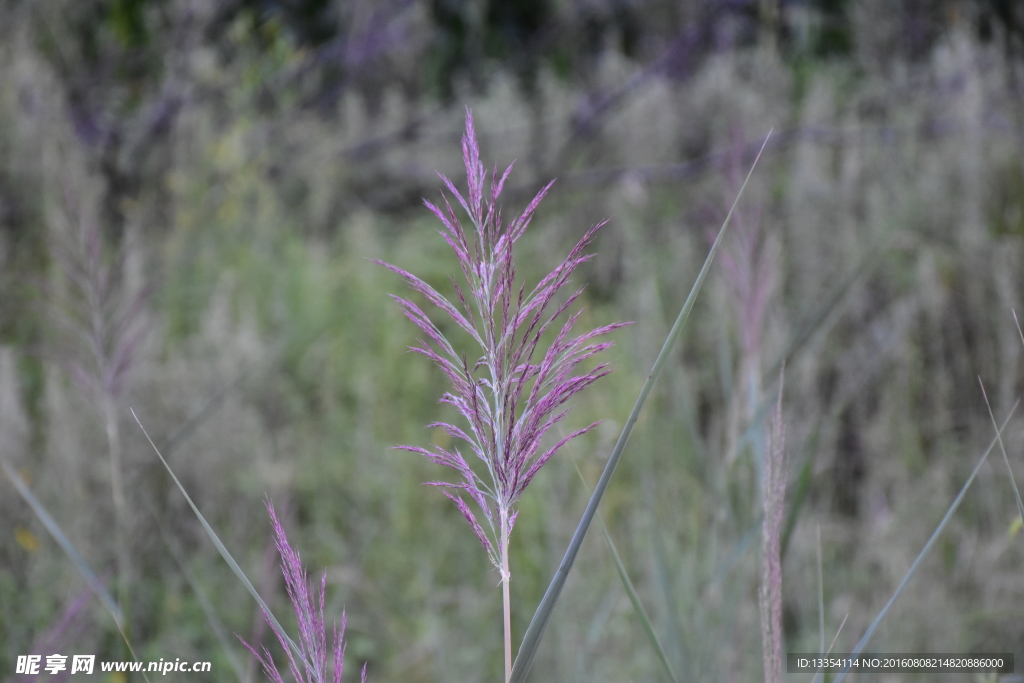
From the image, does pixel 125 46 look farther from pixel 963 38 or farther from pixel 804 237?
pixel 963 38

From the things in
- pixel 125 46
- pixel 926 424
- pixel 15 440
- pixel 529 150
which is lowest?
pixel 926 424

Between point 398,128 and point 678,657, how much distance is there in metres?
3.88

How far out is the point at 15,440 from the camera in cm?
188

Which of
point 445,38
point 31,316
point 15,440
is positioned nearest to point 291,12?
point 445,38

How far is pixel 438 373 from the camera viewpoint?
9.71ft

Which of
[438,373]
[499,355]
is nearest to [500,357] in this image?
[499,355]

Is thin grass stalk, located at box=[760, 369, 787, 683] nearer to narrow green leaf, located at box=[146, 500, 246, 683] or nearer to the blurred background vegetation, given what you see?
the blurred background vegetation

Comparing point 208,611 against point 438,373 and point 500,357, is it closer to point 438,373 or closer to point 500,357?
point 500,357

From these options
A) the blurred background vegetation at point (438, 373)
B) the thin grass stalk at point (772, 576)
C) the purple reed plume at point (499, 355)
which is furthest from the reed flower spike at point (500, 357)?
the blurred background vegetation at point (438, 373)

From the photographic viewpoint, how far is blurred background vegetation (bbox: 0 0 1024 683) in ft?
4.76

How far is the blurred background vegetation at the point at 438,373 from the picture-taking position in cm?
145

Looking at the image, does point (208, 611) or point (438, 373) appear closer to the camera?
point (208, 611)

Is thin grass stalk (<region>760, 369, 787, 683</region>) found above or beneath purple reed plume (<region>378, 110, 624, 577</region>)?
beneath

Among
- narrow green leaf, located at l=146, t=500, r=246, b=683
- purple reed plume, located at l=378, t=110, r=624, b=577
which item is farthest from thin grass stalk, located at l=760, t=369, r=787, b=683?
narrow green leaf, located at l=146, t=500, r=246, b=683
